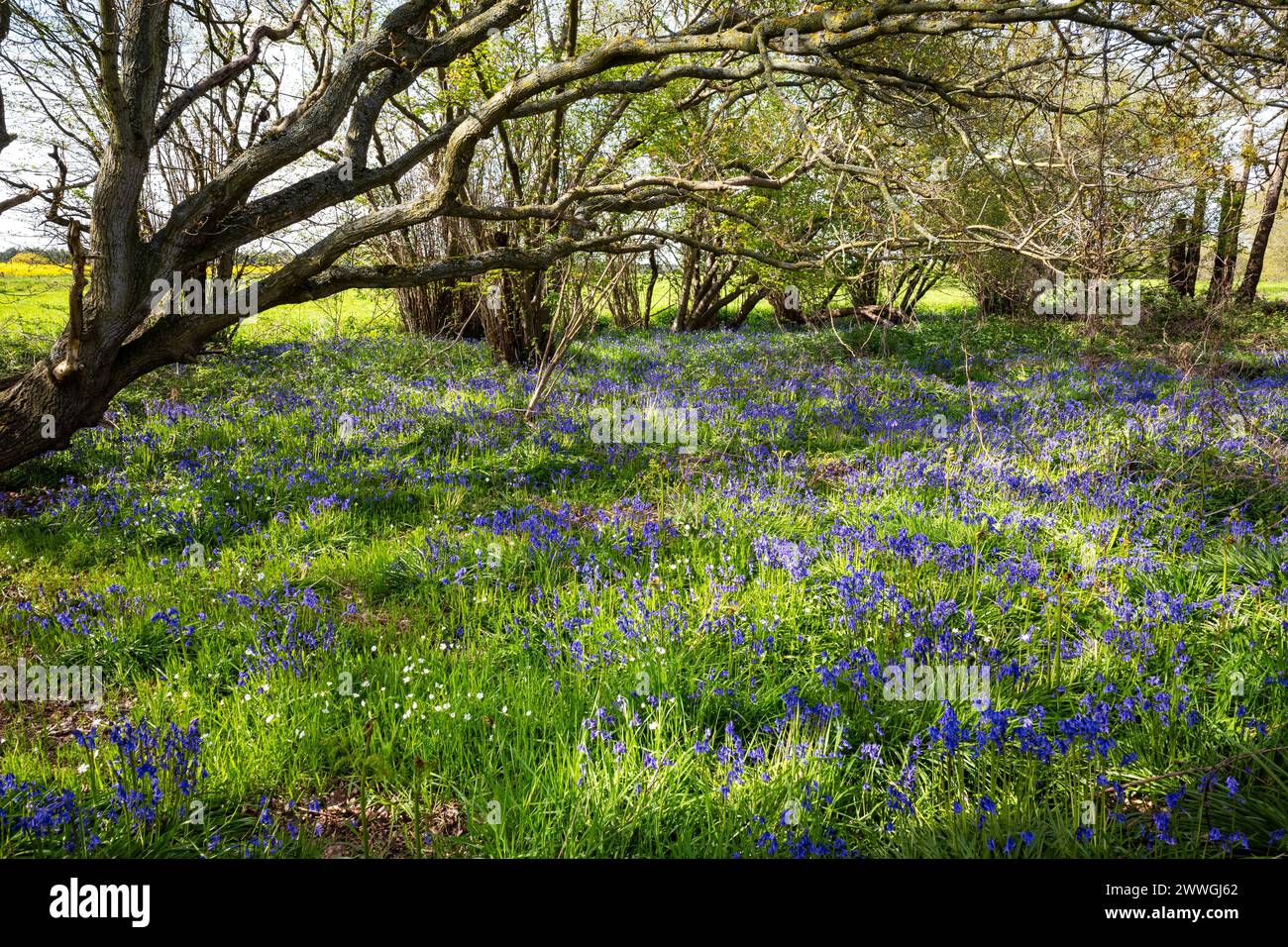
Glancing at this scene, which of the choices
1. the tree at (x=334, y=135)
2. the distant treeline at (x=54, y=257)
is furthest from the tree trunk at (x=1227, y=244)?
the distant treeline at (x=54, y=257)

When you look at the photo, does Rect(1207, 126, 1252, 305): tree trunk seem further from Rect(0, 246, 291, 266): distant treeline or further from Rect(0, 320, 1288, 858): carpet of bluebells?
Rect(0, 246, 291, 266): distant treeline

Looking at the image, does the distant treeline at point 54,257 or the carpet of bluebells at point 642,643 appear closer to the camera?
the carpet of bluebells at point 642,643

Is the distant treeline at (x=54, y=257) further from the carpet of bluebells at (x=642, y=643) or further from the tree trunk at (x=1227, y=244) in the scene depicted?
the tree trunk at (x=1227, y=244)

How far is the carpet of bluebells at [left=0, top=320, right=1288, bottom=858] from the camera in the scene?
2.42 metres

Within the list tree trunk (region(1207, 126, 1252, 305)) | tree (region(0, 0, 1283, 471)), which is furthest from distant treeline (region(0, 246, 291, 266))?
tree trunk (region(1207, 126, 1252, 305))

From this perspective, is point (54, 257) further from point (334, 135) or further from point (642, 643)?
point (642, 643)

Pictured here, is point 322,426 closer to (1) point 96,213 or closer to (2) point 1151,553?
(1) point 96,213

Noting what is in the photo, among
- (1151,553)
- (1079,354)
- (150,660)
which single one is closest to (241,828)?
(150,660)

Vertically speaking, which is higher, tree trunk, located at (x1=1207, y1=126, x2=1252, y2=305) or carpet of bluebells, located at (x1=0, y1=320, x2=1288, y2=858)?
tree trunk, located at (x1=1207, y1=126, x2=1252, y2=305)

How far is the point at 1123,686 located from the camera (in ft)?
10.3

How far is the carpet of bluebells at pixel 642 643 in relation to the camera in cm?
242

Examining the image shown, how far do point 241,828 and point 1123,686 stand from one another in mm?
3912

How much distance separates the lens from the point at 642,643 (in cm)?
340
